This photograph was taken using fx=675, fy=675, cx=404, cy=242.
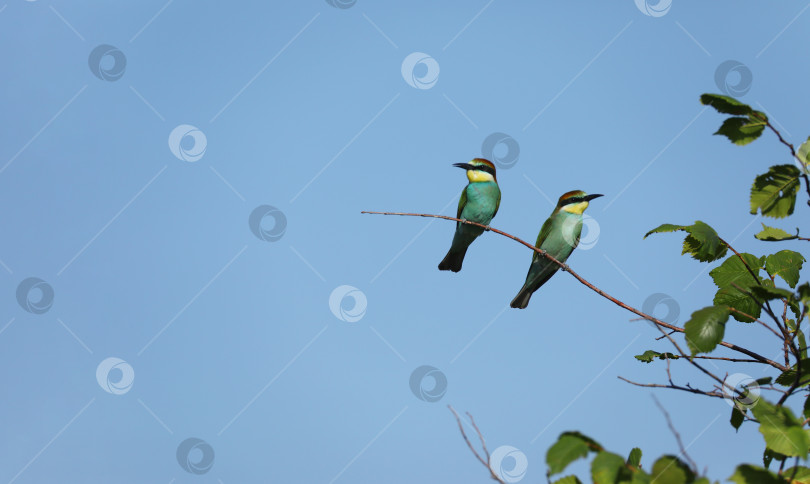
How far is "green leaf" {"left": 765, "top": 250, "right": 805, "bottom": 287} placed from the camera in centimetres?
296

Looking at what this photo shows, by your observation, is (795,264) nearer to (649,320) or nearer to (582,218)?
(649,320)

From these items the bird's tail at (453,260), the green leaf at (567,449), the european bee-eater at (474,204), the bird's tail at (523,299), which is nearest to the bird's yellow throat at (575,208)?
the european bee-eater at (474,204)

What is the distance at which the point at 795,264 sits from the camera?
2.97 metres

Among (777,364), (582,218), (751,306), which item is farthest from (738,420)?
(582,218)

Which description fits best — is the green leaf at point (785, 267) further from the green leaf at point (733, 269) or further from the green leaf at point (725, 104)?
the green leaf at point (725, 104)

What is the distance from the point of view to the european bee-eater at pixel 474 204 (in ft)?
25.6

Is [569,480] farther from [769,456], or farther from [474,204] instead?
[474,204]

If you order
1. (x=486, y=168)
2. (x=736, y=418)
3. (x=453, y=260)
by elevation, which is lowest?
(x=736, y=418)

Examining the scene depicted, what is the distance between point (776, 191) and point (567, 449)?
112cm

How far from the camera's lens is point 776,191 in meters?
2.14

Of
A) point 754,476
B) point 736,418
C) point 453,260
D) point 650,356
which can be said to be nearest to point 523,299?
point 453,260

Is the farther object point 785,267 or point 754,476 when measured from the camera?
point 785,267

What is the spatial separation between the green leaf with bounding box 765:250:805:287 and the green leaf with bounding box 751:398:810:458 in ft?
3.94

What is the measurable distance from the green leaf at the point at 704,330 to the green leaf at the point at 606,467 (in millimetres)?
511
